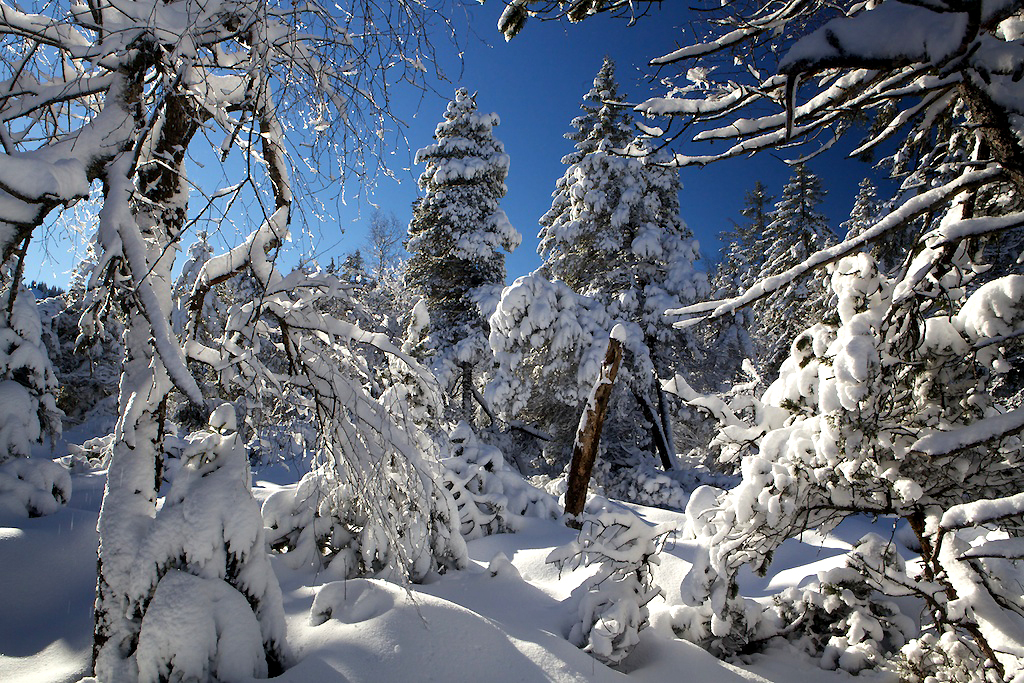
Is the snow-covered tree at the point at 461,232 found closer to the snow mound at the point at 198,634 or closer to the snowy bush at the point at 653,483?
the snowy bush at the point at 653,483

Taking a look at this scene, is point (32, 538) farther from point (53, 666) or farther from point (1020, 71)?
point (1020, 71)

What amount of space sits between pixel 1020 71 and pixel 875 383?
4.45 feet

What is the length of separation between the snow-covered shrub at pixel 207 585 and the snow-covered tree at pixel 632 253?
1007cm

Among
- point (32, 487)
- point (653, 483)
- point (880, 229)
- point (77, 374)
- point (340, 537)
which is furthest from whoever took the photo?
point (77, 374)

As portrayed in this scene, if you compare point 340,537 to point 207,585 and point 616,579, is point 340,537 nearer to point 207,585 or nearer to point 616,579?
point 207,585

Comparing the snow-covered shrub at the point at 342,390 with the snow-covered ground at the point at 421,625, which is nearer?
the snow-covered ground at the point at 421,625

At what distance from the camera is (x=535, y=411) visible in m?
13.4

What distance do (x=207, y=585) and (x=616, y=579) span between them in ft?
9.03

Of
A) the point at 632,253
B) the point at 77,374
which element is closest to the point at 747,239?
the point at 632,253

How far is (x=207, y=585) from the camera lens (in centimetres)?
280

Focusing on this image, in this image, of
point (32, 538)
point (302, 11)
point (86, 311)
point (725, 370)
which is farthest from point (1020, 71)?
point (725, 370)

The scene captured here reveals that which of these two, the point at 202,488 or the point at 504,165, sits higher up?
the point at 504,165

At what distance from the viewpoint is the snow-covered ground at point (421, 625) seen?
2.89 meters

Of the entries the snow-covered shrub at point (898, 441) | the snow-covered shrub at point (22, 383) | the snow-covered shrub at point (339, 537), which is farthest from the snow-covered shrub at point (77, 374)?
the snow-covered shrub at point (898, 441)
